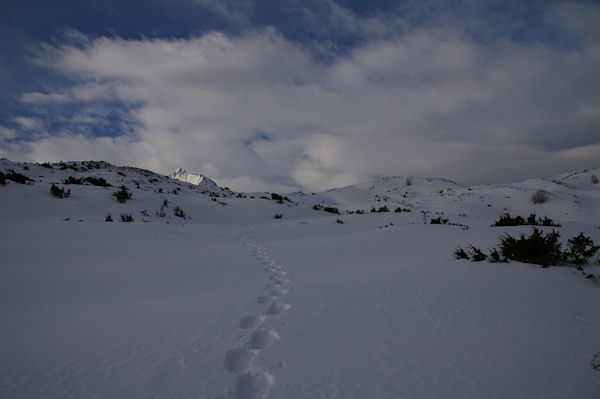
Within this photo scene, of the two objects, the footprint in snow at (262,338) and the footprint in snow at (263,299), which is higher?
the footprint in snow at (263,299)

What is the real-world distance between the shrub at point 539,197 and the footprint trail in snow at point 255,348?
15.5 m

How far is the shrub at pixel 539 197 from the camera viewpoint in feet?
42.6

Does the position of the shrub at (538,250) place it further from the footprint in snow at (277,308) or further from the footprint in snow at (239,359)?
the footprint in snow at (239,359)

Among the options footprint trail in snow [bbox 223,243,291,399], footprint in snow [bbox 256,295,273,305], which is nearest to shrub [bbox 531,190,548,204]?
footprint trail in snow [bbox 223,243,291,399]

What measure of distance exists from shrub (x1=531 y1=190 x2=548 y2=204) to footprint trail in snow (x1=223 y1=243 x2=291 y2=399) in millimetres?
15505

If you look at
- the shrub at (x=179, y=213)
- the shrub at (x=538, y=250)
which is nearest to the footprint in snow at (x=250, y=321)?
the shrub at (x=538, y=250)

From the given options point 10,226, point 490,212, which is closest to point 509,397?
point 10,226

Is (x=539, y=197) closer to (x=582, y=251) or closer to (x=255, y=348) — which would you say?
(x=582, y=251)

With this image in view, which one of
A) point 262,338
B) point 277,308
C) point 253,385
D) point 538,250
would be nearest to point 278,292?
point 277,308

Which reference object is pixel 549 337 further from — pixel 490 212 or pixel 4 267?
pixel 490 212

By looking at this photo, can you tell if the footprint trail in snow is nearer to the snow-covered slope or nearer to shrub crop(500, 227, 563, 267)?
the snow-covered slope

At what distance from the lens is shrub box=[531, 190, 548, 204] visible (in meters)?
13.0

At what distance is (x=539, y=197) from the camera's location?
13.1 metres

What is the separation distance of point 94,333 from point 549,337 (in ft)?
8.31
